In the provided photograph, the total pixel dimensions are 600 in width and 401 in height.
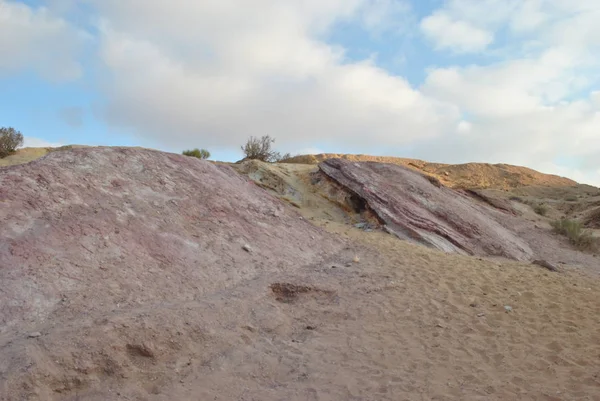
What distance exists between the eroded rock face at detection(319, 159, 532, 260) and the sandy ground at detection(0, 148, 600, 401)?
8.32 feet

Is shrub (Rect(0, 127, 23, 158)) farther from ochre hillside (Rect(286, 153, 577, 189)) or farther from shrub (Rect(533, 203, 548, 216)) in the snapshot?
shrub (Rect(533, 203, 548, 216))

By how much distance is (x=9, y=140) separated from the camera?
1741cm

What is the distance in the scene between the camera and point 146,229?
21.7 feet

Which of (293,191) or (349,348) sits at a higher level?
(293,191)

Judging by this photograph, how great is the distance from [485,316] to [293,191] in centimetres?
728

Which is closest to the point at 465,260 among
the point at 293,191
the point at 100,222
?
the point at 293,191

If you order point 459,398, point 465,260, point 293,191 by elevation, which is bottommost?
point 459,398

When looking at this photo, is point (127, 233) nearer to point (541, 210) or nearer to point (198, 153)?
point (198, 153)

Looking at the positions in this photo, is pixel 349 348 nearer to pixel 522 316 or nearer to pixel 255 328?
pixel 255 328

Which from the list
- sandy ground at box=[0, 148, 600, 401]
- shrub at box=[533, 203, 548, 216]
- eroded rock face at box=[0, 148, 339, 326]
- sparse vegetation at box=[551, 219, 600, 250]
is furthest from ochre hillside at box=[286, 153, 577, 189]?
sandy ground at box=[0, 148, 600, 401]

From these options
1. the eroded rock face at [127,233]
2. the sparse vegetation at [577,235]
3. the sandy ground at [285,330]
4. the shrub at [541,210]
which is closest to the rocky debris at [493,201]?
the shrub at [541,210]

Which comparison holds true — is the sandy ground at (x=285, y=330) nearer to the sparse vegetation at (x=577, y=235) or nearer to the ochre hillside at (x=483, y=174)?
the sparse vegetation at (x=577, y=235)

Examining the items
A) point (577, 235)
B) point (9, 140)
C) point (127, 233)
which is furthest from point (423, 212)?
point (9, 140)

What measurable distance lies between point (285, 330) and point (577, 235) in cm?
1192
